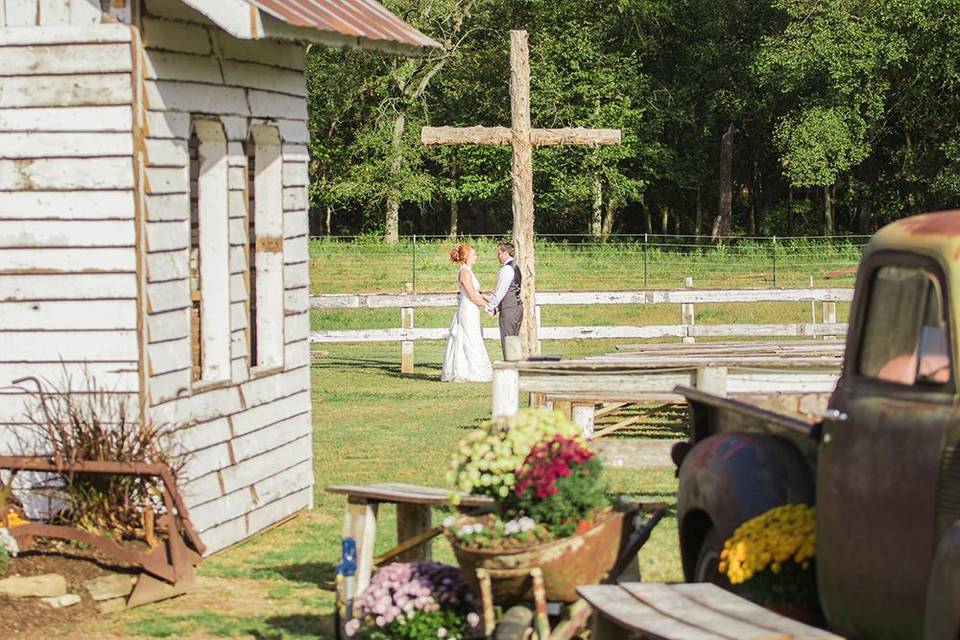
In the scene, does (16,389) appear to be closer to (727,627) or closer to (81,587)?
(81,587)

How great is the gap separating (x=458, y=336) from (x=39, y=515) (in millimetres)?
14336

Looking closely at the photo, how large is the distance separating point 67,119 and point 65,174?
0.33 metres

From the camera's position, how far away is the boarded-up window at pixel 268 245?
→ 1257cm

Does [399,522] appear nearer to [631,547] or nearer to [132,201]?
[631,547]

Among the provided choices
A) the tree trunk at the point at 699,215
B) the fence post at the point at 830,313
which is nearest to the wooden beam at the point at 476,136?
the fence post at the point at 830,313

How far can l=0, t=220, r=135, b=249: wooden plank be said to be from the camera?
1027cm

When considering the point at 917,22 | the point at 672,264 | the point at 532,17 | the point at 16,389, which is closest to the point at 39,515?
the point at 16,389

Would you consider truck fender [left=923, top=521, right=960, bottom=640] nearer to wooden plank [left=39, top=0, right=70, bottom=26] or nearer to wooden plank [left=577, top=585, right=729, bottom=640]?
wooden plank [left=577, top=585, right=729, bottom=640]

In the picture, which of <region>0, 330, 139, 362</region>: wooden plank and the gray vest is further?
the gray vest

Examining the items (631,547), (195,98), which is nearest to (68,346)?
(195,98)

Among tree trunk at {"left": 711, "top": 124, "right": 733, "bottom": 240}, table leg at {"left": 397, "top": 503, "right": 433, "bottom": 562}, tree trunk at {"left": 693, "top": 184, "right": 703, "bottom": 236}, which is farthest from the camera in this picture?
tree trunk at {"left": 693, "top": 184, "right": 703, "bottom": 236}

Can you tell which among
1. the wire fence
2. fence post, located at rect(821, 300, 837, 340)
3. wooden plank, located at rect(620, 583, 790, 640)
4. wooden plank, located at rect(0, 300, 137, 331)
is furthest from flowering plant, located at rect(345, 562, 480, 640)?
the wire fence

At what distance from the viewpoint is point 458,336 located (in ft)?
80.5

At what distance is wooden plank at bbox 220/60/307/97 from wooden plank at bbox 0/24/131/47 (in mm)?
1282
